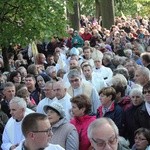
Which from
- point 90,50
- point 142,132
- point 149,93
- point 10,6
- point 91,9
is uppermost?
point 91,9

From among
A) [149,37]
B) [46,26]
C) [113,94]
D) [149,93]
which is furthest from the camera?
[149,37]

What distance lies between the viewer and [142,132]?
257 inches

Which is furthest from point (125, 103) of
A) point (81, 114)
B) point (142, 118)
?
point (81, 114)

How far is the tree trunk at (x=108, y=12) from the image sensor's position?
83.9 ft

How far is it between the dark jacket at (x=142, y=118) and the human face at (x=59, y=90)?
5.08ft

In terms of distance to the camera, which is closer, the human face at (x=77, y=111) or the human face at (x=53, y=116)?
the human face at (x=53, y=116)

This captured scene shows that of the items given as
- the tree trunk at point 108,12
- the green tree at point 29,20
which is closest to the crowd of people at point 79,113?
the green tree at point 29,20

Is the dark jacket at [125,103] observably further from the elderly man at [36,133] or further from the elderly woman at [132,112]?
the elderly man at [36,133]

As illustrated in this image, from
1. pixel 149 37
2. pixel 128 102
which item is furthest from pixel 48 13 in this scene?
pixel 149 37

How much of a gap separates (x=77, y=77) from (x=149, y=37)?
40.3 feet

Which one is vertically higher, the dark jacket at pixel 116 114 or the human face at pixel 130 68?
the human face at pixel 130 68

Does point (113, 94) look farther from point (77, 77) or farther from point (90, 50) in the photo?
point (90, 50)

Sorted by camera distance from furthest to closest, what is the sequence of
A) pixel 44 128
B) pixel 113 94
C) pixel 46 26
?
pixel 46 26, pixel 113 94, pixel 44 128

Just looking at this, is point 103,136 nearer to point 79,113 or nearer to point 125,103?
point 79,113
